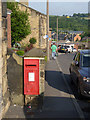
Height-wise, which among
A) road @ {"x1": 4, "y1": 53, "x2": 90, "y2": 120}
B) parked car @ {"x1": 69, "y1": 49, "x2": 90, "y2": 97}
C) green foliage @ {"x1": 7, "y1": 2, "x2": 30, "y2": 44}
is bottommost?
road @ {"x1": 4, "y1": 53, "x2": 90, "y2": 120}

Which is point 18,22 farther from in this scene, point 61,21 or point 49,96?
point 61,21

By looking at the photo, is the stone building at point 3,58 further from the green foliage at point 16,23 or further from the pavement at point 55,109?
the green foliage at point 16,23

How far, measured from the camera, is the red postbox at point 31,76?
695 cm

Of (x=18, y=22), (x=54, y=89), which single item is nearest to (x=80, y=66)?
(x=54, y=89)

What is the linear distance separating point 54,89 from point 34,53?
2702 mm

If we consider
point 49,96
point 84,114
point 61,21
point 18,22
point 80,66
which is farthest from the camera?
point 61,21

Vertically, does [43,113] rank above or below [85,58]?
below

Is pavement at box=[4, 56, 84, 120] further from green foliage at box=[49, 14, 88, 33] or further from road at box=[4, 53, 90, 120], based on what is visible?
green foliage at box=[49, 14, 88, 33]

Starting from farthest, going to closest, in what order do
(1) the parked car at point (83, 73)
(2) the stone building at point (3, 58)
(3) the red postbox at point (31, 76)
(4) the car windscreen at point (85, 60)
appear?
(4) the car windscreen at point (85, 60) < (1) the parked car at point (83, 73) < (3) the red postbox at point (31, 76) < (2) the stone building at point (3, 58)

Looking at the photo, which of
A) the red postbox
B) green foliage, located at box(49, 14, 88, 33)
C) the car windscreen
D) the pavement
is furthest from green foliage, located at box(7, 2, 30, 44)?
green foliage, located at box(49, 14, 88, 33)

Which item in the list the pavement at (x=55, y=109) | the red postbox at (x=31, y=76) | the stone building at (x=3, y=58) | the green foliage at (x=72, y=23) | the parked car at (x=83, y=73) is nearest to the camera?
the stone building at (x=3, y=58)

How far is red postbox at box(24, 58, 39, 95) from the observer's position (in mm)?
6948

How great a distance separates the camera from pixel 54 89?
9219mm

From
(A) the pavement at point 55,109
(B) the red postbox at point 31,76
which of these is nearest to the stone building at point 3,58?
(A) the pavement at point 55,109
